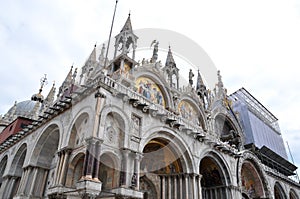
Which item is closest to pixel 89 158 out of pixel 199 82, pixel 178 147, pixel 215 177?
pixel 178 147

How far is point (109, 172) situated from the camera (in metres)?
11.1

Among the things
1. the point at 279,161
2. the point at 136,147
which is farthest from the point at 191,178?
the point at 279,161

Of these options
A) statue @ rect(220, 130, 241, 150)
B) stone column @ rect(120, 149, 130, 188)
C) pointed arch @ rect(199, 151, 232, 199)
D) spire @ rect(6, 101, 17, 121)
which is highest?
spire @ rect(6, 101, 17, 121)

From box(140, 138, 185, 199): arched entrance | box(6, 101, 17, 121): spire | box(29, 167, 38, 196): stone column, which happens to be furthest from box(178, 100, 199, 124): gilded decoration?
box(6, 101, 17, 121): spire

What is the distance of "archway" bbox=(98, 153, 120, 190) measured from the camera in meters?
10.7

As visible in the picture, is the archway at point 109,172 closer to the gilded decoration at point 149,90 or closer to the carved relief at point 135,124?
the carved relief at point 135,124

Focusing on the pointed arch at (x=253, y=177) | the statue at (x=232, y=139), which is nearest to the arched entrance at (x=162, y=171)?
the pointed arch at (x=253, y=177)

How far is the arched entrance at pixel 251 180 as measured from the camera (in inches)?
791

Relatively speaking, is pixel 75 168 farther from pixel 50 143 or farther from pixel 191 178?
pixel 191 178

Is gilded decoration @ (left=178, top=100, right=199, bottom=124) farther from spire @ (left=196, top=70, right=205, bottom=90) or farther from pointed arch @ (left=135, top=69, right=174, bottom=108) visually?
spire @ (left=196, top=70, right=205, bottom=90)

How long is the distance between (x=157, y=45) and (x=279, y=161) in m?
25.0

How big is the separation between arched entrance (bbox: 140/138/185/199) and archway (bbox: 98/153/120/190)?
327 cm

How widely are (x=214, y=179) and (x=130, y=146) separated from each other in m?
9.40

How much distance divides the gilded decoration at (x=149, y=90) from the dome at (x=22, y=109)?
90.8 ft
